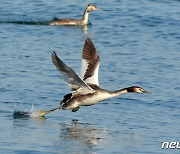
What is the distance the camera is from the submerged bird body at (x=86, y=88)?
13.5 metres

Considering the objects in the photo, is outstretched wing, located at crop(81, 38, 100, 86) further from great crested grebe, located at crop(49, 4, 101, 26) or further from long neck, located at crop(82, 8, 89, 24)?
long neck, located at crop(82, 8, 89, 24)

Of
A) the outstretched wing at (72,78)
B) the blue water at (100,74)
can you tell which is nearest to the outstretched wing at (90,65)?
the outstretched wing at (72,78)

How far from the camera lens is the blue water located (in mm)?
12422

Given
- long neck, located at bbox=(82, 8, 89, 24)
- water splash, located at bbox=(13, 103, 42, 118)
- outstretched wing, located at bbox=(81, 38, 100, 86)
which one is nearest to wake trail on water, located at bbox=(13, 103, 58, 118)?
water splash, located at bbox=(13, 103, 42, 118)

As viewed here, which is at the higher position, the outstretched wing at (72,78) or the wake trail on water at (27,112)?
the outstretched wing at (72,78)

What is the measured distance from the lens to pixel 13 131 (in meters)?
12.6

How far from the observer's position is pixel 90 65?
14.6 m

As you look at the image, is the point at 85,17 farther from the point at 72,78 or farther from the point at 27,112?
the point at 72,78

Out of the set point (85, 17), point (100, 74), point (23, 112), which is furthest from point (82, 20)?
point (23, 112)

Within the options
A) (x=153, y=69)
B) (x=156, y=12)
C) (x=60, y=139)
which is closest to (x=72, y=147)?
(x=60, y=139)

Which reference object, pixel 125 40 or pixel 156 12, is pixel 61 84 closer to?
pixel 125 40

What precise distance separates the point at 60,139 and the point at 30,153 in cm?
111

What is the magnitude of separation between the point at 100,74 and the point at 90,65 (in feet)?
9.19

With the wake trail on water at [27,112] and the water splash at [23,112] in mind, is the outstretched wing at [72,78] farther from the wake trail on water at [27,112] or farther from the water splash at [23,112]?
the water splash at [23,112]
